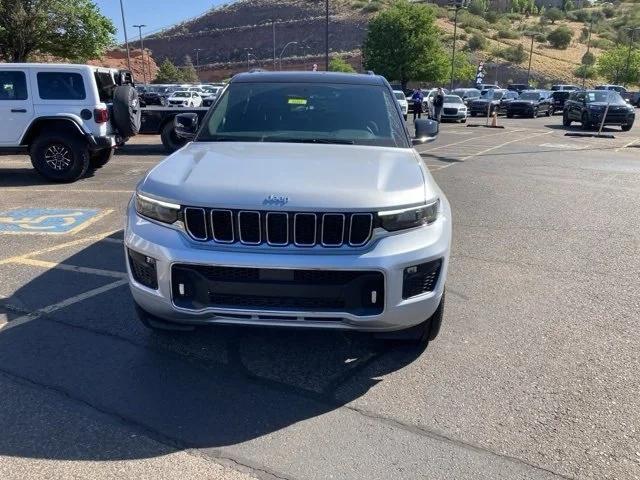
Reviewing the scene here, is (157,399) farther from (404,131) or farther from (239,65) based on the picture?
(239,65)

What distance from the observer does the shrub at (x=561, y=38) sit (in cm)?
10856

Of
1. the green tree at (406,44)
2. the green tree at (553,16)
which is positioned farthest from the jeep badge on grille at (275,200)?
the green tree at (553,16)

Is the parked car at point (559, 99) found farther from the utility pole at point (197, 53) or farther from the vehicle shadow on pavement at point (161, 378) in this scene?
the utility pole at point (197, 53)

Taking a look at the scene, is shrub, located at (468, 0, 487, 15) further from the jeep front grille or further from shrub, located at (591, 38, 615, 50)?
the jeep front grille

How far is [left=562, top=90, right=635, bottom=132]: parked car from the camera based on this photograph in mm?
22875

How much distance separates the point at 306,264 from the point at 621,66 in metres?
90.0

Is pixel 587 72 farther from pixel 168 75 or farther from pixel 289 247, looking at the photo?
pixel 289 247

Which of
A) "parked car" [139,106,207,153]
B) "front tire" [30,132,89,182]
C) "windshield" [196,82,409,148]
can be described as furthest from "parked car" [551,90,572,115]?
"windshield" [196,82,409,148]

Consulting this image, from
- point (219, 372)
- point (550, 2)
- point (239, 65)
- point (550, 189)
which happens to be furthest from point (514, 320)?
point (550, 2)

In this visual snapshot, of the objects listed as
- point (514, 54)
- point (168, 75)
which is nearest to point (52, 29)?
point (168, 75)

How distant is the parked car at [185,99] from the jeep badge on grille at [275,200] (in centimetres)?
2934

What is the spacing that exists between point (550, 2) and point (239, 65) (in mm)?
104170

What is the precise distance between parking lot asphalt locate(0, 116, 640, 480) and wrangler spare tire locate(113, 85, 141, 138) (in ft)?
14.9

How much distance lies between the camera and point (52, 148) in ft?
31.9
